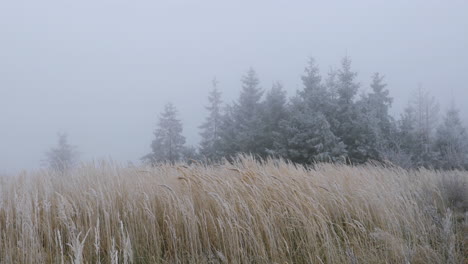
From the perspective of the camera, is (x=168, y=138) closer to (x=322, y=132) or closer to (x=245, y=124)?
(x=245, y=124)

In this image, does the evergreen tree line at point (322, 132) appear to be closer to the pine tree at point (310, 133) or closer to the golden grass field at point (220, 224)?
the pine tree at point (310, 133)

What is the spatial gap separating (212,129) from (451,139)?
20306 millimetres

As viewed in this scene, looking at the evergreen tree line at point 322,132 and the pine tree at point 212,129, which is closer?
the evergreen tree line at point 322,132

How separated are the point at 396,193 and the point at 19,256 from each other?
15.1 feet

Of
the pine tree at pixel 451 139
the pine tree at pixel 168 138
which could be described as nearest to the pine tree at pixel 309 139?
the pine tree at pixel 451 139

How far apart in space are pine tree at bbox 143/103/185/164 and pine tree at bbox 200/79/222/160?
220cm

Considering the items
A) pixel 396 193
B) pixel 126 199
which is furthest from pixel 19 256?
pixel 396 193

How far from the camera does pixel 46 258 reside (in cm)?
283

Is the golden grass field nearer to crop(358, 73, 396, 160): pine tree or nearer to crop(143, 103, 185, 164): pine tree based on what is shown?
crop(358, 73, 396, 160): pine tree

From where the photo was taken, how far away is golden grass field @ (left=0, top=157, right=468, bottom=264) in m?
3.00

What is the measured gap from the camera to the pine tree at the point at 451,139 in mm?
→ 21969

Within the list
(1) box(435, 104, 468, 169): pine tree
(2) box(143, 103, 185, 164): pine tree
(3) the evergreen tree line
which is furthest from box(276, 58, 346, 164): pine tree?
(2) box(143, 103, 185, 164): pine tree

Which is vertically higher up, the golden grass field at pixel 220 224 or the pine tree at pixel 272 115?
the pine tree at pixel 272 115

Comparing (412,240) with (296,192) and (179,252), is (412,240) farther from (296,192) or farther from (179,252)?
(179,252)
